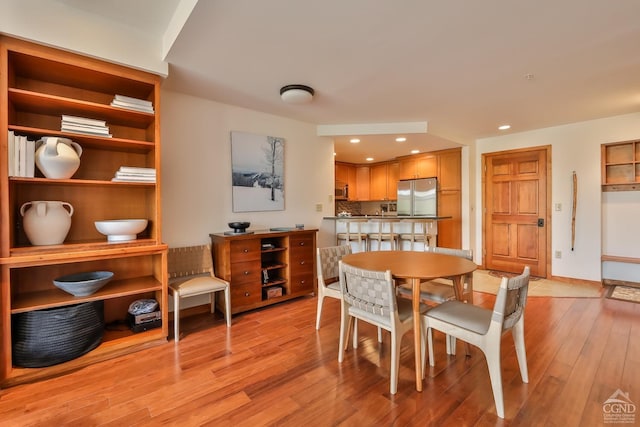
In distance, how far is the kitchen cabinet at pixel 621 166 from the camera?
12.5 ft

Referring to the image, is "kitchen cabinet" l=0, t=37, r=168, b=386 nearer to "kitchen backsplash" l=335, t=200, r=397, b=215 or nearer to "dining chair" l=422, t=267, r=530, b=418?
"dining chair" l=422, t=267, r=530, b=418

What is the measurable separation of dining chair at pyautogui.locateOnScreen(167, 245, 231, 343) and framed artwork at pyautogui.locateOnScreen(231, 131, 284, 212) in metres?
0.70

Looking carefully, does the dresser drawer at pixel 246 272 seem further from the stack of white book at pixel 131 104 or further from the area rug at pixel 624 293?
the area rug at pixel 624 293

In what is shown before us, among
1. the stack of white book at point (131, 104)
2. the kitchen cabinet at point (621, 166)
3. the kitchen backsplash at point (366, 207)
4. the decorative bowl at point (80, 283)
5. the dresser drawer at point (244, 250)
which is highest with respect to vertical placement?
the stack of white book at point (131, 104)

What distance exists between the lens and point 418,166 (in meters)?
5.77

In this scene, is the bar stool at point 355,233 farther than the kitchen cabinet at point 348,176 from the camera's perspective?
No

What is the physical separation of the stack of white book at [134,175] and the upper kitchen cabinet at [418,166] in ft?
15.6

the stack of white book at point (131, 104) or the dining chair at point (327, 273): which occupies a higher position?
the stack of white book at point (131, 104)

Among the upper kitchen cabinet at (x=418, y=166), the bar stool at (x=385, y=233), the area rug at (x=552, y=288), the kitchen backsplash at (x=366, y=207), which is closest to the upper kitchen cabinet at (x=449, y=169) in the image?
the upper kitchen cabinet at (x=418, y=166)

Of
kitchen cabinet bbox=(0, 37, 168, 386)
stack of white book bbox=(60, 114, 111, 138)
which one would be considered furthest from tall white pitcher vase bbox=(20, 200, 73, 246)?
stack of white book bbox=(60, 114, 111, 138)

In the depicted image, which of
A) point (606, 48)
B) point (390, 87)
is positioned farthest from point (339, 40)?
point (606, 48)

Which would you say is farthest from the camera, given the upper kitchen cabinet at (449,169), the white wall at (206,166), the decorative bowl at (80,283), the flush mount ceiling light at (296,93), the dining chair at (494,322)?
the upper kitchen cabinet at (449,169)

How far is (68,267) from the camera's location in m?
2.40

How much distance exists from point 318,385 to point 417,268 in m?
1.02
